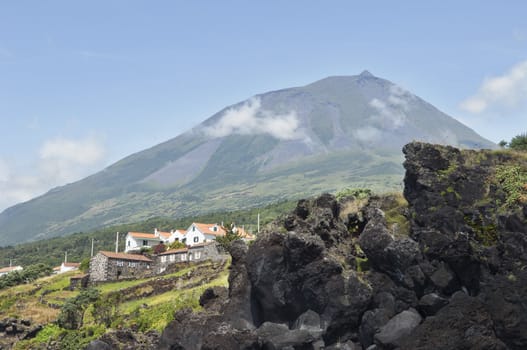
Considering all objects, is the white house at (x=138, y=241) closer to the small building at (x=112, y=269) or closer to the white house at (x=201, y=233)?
the white house at (x=201, y=233)

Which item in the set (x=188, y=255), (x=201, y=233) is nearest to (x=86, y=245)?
(x=201, y=233)

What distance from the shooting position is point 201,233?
121375 mm

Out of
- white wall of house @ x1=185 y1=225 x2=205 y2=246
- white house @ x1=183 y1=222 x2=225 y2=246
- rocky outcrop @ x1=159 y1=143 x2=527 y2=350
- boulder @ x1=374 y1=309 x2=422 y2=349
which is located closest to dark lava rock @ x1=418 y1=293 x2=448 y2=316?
rocky outcrop @ x1=159 y1=143 x2=527 y2=350

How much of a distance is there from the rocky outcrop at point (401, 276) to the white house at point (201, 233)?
3298 inches

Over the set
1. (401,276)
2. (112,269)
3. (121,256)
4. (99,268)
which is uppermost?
(401,276)

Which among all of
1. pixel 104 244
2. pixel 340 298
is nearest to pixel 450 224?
pixel 340 298

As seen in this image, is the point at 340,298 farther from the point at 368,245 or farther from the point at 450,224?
the point at 450,224

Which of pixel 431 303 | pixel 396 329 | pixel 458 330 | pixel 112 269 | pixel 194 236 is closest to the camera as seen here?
pixel 458 330

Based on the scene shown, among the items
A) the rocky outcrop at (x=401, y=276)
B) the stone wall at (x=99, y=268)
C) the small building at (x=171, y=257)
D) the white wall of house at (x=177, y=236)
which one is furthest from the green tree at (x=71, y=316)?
the white wall of house at (x=177, y=236)

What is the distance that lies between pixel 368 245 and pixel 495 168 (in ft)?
29.4

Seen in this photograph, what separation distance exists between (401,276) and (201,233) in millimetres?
92988

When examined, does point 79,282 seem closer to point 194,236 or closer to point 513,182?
point 194,236

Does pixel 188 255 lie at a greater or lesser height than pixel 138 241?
lesser

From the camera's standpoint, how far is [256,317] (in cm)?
3375
